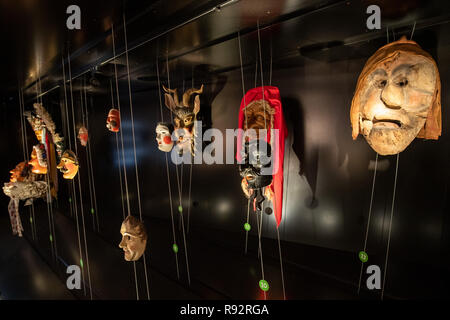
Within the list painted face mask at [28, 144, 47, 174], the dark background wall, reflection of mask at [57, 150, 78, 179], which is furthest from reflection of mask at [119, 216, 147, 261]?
painted face mask at [28, 144, 47, 174]

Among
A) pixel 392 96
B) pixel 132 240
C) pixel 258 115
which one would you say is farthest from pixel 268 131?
pixel 132 240

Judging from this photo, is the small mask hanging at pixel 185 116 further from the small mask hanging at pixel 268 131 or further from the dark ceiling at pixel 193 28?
the small mask hanging at pixel 268 131

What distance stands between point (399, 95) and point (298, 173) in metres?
1.15

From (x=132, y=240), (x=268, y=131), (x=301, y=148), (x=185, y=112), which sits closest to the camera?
(x=132, y=240)

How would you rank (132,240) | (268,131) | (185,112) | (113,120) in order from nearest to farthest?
(132,240) → (268,131) → (185,112) → (113,120)

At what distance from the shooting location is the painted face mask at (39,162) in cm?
188

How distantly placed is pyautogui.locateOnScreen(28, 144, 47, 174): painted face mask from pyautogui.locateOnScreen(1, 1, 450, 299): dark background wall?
0.71 m

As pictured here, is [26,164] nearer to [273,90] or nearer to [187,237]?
[187,237]

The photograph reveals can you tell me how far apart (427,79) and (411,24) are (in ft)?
2.22

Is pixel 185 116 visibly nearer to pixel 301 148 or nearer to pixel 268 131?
pixel 268 131

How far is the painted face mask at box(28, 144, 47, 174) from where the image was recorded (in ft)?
6.16

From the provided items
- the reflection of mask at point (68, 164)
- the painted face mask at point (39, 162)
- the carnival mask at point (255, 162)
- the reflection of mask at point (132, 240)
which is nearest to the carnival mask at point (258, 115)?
the carnival mask at point (255, 162)

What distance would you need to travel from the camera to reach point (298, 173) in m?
1.85

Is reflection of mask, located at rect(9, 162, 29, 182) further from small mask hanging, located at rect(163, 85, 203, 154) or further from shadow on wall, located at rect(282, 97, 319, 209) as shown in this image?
shadow on wall, located at rect(282, 97, 319, 209)
